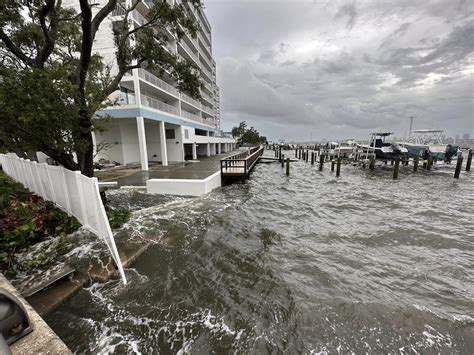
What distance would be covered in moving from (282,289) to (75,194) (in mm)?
5345

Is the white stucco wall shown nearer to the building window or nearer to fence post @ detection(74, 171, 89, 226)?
fence post @ detection(74, 171, 89, 226)

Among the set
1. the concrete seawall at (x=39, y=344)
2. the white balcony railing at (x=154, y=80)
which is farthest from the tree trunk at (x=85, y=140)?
the white balcony railing at (x=154, y=80)

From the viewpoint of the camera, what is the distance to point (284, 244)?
243 inches

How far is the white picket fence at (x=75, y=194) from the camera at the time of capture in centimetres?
405

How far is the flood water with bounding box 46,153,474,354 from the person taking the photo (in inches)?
119

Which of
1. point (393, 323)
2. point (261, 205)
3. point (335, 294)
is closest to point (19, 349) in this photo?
point (335, 294)

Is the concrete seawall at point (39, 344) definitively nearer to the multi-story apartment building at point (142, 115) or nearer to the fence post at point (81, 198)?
the fence post at point (81, 198)

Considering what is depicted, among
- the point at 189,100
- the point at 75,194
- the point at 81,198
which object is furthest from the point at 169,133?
the point at 81,198

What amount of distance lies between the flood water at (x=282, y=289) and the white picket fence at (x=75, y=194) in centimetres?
86

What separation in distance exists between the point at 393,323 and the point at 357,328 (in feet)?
2.21

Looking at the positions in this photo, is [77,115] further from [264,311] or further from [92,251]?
[264,311]

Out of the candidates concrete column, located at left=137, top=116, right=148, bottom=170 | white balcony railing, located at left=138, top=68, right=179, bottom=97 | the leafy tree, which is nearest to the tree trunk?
the leafy tree

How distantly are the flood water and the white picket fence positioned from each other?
86 centimetres

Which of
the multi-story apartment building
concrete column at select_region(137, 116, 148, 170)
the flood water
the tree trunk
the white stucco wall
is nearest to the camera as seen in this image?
the flood water
